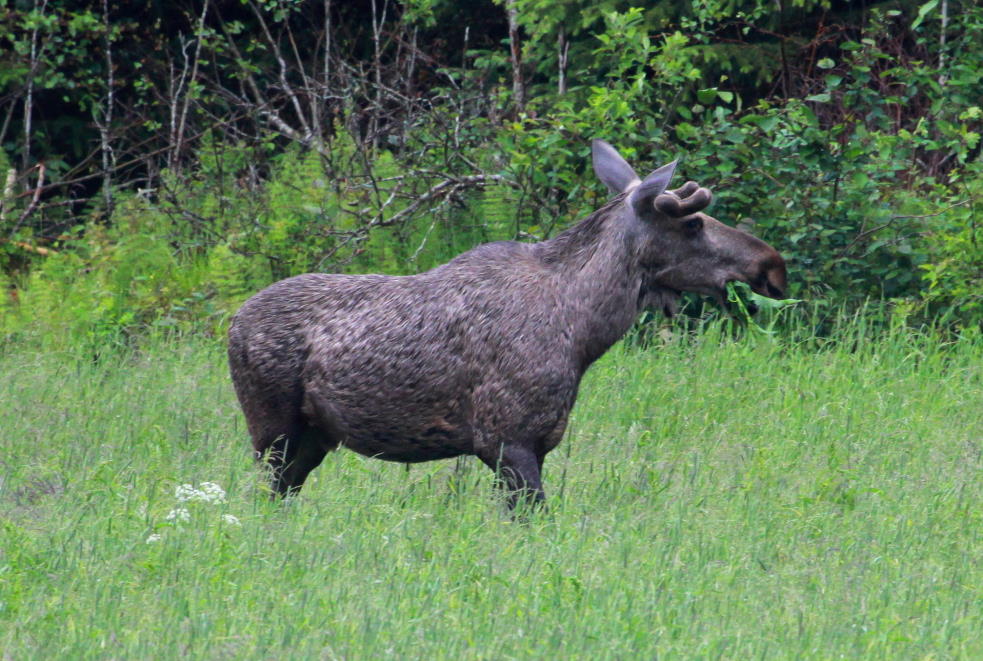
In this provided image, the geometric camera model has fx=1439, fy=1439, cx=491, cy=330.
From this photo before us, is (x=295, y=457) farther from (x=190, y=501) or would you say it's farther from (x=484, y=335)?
(x=484, y=335)

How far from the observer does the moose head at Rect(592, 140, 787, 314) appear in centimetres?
595

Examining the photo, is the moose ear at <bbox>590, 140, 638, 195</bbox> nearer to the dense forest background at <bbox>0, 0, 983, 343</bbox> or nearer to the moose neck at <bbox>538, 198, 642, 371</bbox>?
the moose neck at <bbox>538, 198, 642, 371</bbox>

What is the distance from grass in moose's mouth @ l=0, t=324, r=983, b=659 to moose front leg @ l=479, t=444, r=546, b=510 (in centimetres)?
11

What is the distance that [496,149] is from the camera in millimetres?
11031

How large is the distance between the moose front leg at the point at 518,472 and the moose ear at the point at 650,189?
1103 millimetres

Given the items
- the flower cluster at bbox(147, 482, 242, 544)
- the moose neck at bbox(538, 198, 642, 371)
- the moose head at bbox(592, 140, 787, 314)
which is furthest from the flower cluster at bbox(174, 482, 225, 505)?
the moose head at bbox(592, 140, 787, 314)

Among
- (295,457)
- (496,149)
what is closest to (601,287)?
(295,457)

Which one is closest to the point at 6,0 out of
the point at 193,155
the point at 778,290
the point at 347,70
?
the point at 193,155

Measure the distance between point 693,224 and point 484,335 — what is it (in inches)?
39.1

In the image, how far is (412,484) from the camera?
6.12 m

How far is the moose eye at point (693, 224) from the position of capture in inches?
235

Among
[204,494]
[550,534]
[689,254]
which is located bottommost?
[550,534]

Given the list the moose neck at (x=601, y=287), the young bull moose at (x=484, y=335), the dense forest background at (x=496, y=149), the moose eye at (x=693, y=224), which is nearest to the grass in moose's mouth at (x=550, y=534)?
the young bull moose at (x=484, y=335)

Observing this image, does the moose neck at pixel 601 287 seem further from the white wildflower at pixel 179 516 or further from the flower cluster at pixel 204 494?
the white wildflower at pixel 179 516
